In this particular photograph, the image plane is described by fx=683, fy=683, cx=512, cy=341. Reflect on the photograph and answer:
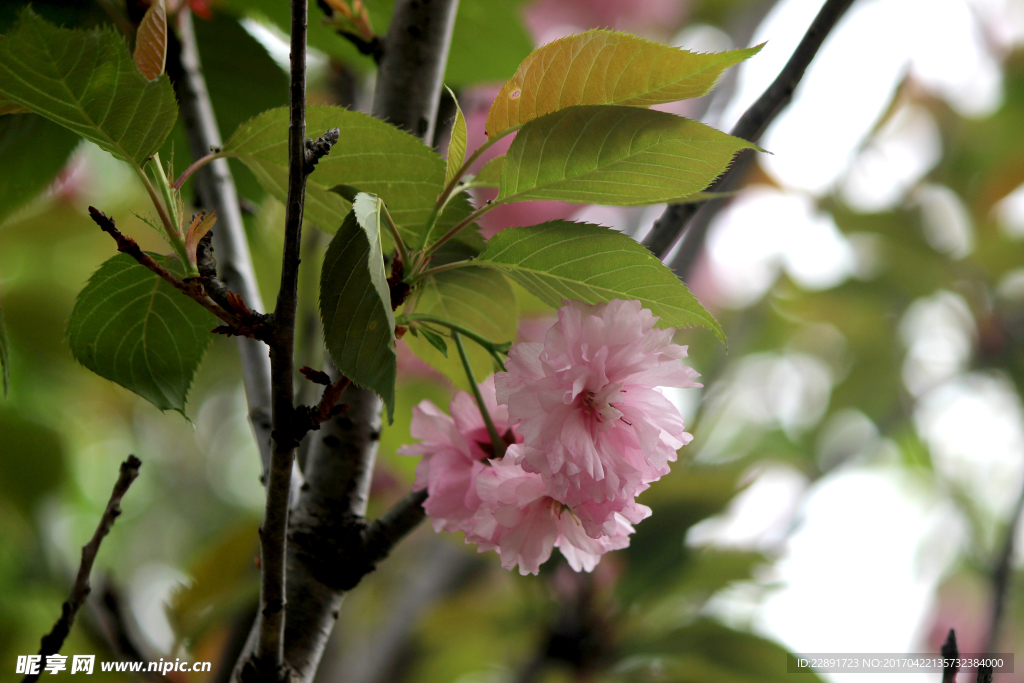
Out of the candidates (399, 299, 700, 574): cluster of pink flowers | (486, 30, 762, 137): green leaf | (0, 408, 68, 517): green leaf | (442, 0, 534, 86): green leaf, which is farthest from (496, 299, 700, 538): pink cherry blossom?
(0, 408, 68, 517): green leaf

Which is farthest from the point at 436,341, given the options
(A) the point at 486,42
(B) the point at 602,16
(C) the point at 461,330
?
(B) the point at 602,16

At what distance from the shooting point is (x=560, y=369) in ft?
1.15

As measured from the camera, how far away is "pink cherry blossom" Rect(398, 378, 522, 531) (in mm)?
432

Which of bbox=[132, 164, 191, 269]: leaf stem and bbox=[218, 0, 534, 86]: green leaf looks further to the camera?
bbox=[218, 0, 534, 86]: green leaf

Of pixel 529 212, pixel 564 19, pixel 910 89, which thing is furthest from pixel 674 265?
pixel 910 89

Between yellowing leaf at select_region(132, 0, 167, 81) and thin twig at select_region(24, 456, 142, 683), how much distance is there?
226 millimetres

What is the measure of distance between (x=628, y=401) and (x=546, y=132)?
15 cm

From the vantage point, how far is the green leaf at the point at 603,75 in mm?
332

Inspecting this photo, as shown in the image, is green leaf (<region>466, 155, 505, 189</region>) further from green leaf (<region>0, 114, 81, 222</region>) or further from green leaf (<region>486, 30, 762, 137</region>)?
green leaf (<region>0, 114, 81, 222</region>)

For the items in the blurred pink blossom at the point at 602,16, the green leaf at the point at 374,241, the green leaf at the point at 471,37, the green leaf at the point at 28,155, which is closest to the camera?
the green leaf at the point at 374,241

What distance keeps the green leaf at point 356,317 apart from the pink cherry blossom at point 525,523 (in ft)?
0.31

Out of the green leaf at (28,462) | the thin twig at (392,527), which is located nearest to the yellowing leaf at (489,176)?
the thin twig at (392,527)

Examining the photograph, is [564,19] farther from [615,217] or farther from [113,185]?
[113,185]

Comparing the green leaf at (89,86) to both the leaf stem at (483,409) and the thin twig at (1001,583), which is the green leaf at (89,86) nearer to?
the leaf stem at (483,409)
